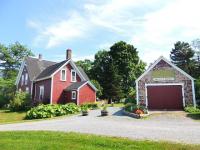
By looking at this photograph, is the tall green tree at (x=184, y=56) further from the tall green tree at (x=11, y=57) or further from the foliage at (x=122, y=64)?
the tall green tree at (x=11, y=57)

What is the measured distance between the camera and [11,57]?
56719 mm

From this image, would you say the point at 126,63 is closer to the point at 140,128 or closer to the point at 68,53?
the point at 68,53

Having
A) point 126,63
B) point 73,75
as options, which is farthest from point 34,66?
point 126,63

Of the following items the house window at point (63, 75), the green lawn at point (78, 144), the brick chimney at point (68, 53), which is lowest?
the green lawn at point (78, 144)

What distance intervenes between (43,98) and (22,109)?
12.4 ft

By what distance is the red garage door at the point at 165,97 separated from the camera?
80.9 feet

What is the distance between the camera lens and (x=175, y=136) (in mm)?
10484

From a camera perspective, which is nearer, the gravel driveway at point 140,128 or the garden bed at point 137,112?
the gravel driveway at point 140,128

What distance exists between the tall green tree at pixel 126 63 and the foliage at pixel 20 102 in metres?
27.5

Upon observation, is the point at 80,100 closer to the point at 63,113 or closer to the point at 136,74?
the point at 63,113

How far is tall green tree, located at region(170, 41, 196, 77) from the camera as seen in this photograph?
190 ft

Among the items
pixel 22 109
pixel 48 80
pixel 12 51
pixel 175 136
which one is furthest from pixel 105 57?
pixel 175 136

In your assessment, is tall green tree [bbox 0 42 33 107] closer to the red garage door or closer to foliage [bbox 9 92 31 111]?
foliage [bbox 9 92 31 111]

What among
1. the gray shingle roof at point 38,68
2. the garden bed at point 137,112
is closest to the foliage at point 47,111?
the garden bed at point 137,112
